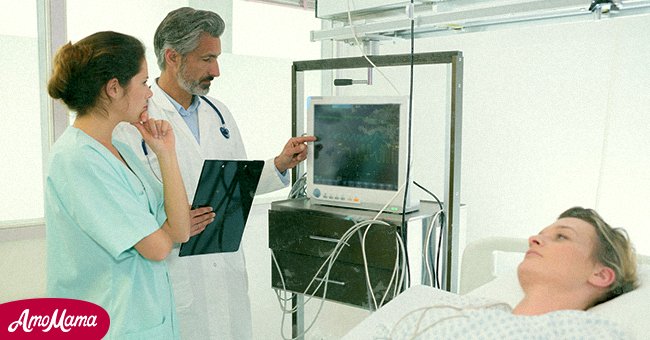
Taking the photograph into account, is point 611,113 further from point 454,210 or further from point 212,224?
point 212,224

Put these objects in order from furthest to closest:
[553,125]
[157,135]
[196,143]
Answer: [553,125] < [196,143] < [157,135]

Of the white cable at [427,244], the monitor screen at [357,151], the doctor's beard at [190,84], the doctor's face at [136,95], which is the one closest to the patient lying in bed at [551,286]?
the white cable at [427,244]

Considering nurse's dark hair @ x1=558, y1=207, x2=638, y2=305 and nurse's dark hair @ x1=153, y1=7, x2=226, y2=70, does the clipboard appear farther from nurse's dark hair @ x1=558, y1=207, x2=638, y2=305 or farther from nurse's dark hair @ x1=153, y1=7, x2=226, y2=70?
nurse's dark hair @ x1=558, y1=207, x2=638, y2=305

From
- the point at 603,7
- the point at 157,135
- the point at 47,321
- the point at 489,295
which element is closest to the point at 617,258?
the point at 489,295

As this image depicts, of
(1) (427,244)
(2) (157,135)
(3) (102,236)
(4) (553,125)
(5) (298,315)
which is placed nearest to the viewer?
(3) (102,236)

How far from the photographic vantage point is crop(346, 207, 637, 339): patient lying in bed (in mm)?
1313

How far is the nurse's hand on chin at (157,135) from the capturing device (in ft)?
4.93

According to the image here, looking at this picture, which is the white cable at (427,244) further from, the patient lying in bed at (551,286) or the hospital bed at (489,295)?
the patient lying in bed at (551,286)

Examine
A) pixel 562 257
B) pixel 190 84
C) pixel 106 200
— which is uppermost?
pixel 190 84

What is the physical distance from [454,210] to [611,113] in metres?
0.83

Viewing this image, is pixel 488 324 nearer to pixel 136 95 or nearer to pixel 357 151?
pixel 357 151

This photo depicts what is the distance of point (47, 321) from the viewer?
4.08 feet

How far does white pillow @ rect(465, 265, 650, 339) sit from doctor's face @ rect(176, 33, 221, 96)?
1051 mm

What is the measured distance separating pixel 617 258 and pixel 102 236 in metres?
1.21
